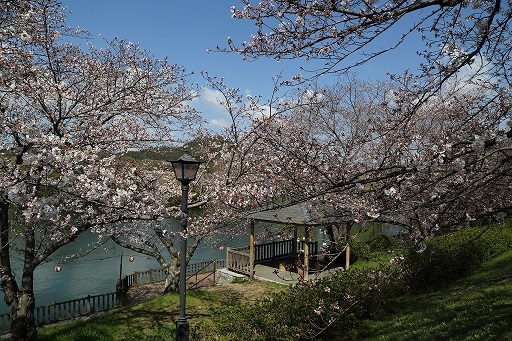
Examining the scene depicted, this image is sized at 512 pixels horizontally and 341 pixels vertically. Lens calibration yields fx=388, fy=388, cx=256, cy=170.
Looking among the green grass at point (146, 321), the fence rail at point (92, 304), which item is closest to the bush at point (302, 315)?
the green grass at point (146, 321)

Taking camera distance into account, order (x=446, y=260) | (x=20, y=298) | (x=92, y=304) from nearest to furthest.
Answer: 1. (x=20, y=298)
2. (x=446, y=260)
3. (x=92, y=304)

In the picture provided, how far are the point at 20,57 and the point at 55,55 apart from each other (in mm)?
848

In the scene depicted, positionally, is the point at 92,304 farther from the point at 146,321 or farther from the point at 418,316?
the point at 418,316

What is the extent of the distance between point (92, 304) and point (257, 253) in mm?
6880

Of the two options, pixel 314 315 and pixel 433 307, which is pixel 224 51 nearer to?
pixel 314 315

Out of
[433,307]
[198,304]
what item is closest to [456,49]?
[433,307]

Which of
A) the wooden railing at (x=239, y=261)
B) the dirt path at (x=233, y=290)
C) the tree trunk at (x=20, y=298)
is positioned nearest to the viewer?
the tree trunk at (x=20, y=298)

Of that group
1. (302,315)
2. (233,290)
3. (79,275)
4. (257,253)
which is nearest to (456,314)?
(302,315)

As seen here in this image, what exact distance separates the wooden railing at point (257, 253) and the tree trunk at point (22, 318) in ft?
27.1

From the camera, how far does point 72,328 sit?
8945 millimetres

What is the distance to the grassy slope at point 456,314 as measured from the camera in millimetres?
5809

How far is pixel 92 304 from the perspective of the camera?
15.1 metres

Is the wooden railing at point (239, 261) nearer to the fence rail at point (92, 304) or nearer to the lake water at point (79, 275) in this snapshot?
the fence rail at point (92, 304)

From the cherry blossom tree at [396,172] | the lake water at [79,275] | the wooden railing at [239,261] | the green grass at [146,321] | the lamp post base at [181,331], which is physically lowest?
the lake water at [79,275]
